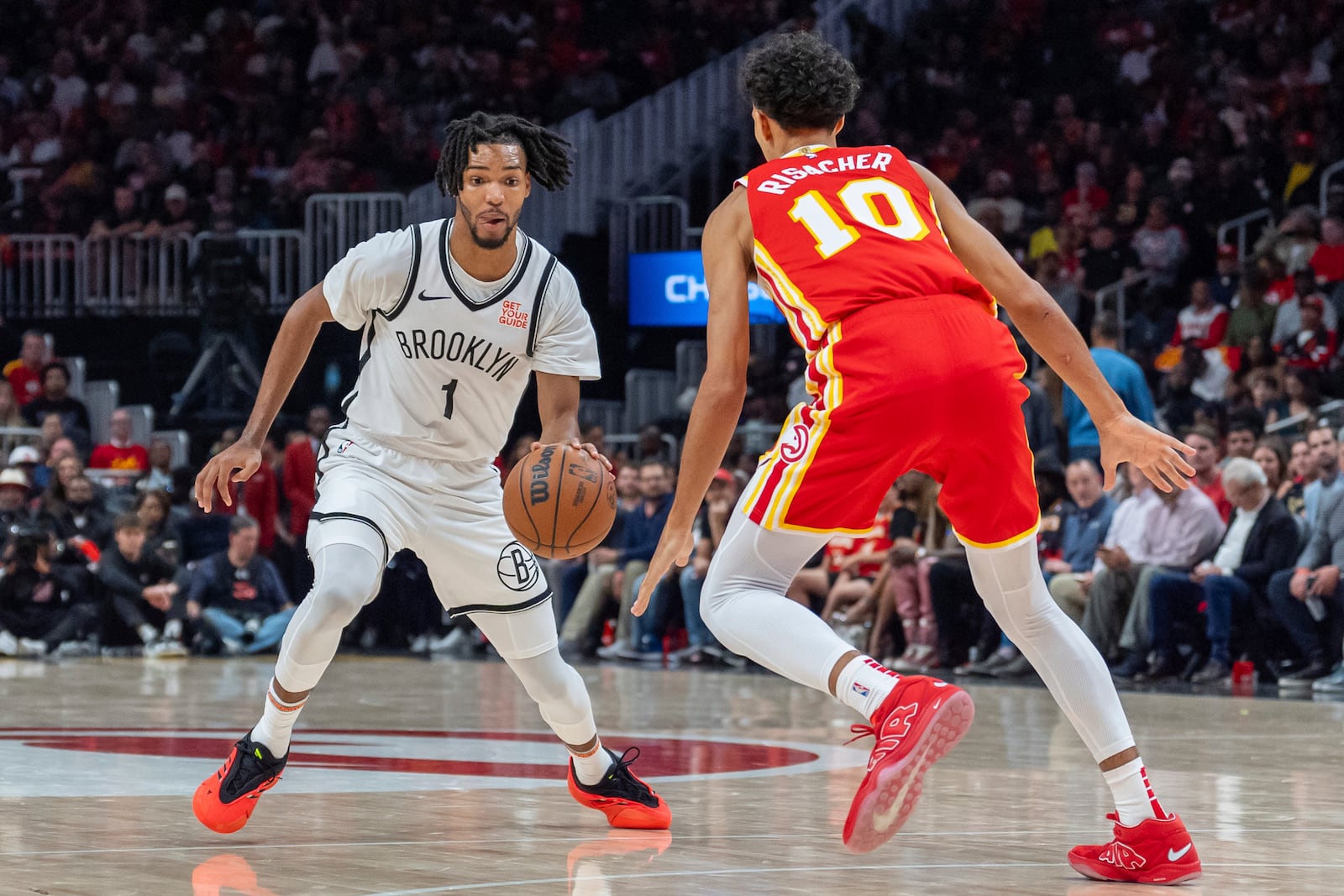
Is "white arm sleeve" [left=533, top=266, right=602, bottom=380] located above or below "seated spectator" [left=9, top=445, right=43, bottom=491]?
above

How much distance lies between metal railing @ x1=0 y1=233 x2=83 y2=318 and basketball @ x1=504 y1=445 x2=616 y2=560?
15921 millimetres

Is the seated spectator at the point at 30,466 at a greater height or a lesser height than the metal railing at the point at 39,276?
lesser

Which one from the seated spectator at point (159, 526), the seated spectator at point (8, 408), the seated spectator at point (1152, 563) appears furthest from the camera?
the seated spectator at point (8, 408)

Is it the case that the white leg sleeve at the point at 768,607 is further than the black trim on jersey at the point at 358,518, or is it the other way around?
the black trim on jersey at the point at 358,518

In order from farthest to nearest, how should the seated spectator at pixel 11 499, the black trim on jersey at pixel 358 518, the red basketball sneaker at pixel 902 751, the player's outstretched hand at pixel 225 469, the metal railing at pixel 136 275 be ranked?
the metal railing at pixel 136 275, the seated spectator at pixel 11 499, the black trim on jersey at pixel 358 518, the player's outstretched hand at pixel 225 469, the red basketball sneaker at pixel 902 751

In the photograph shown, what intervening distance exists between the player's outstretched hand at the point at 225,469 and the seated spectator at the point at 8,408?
1239 cm

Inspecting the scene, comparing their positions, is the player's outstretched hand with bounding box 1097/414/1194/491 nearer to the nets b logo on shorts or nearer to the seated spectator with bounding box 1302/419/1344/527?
the nets b logo on shorts

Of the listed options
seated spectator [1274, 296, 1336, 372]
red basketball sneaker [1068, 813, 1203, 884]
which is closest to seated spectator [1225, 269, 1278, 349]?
seated spectator [1274, 296, 1336, 372]

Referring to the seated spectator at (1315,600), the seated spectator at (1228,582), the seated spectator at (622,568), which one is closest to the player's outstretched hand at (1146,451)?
the seated spectator at (1315,600)

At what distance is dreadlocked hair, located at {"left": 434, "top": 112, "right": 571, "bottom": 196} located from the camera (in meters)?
5.39

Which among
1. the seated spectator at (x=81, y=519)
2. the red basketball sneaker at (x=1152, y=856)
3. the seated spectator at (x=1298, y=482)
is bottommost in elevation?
the seated spectator at (x=81, y=519)

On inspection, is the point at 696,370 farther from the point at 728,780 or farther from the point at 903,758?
the point at 903,758

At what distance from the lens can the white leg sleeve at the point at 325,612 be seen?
4.92 meters

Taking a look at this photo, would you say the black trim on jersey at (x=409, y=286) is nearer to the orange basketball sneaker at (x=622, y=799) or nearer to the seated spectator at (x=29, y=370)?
the orange basketball sneaker at (x=622, y=799)
